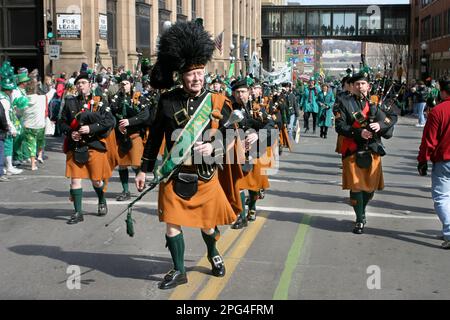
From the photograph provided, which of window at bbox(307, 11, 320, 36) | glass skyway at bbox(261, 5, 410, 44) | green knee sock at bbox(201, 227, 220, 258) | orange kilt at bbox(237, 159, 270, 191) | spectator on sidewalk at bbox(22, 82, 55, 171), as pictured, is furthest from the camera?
window at bbox(307, 11, 320, 36)

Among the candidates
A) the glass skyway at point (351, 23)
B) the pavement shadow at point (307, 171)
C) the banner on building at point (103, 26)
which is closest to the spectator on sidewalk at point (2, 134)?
the pavement shadow at point (307, 171)

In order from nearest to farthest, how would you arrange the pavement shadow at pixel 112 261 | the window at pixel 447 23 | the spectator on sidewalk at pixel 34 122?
1. the pavement shadow at pixel 112 261
2. the spectator on sidewalk at pixel 34 122
3. the window at pixel 447 23

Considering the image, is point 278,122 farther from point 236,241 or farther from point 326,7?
point 326,7

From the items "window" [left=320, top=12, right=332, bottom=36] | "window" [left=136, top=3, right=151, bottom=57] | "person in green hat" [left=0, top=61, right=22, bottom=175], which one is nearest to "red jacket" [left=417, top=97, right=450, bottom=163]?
"person in green hat" [left=0, top=61, right=22, bottom=175]

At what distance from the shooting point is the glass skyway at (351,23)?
72875 mm

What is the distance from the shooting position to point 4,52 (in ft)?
92.0

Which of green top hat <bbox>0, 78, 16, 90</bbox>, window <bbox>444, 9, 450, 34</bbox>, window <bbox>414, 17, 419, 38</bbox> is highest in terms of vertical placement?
window <bbox>414, 17, 419, 38</bbox>

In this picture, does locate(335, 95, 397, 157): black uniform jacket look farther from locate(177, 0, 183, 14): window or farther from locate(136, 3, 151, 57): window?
locate(177, 0, 183, 14): window

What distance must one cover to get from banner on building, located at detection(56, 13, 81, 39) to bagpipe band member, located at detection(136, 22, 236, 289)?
70.7ft

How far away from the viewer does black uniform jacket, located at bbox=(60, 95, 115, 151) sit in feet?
29.3

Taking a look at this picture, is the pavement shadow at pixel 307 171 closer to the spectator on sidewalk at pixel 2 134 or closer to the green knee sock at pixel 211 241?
the spectator on sidewalk at pixel 2 134

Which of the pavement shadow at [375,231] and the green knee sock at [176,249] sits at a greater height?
the green knee sock at [176,249]

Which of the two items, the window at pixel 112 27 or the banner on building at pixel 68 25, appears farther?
the window at pixel 112 27

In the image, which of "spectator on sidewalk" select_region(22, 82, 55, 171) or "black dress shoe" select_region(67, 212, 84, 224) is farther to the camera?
"spectator on sidewalk" select_region(22, 82, 55, 171)
